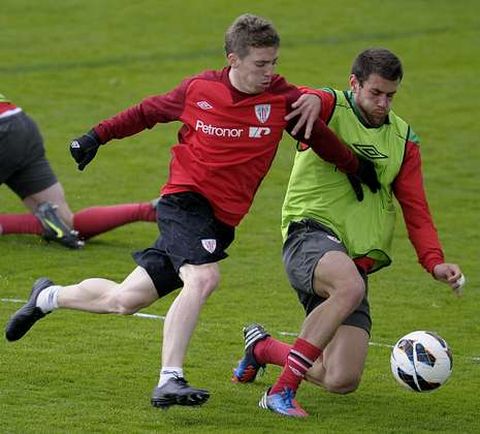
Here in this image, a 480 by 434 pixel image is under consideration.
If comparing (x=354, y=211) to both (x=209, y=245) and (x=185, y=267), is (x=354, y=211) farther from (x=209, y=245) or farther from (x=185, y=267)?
(x=185, y=267)

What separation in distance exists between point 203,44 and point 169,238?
15345 mm

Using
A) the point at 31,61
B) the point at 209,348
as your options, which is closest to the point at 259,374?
the point at 209,348

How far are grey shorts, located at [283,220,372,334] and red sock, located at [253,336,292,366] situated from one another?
0.35 meters

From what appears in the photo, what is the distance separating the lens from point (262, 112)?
6.80m

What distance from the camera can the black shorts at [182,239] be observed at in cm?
667

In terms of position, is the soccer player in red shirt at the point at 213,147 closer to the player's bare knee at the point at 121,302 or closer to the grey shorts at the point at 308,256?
the player's bare knee at the point at 121,302

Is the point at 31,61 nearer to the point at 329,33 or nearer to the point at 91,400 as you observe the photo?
the point at 329,33

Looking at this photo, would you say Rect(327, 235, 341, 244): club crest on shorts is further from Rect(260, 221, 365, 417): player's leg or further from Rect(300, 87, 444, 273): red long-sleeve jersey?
Rect(300, 87, 444, 273): red long-sleeve jersey

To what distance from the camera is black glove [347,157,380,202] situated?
7.05 m

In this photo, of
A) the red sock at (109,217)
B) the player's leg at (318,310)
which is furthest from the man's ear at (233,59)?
the red sock at (109,217)

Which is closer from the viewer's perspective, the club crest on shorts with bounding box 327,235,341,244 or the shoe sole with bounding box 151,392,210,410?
the shoe sole with bounding box 151,392,210,410

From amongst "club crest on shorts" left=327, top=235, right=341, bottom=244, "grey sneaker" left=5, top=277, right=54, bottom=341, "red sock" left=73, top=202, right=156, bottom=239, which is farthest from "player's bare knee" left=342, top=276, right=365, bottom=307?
"red sock" left=73, top=202, right=156, bottom=239

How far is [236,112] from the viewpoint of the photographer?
678cm

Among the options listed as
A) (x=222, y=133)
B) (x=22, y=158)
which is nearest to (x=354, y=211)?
(x=222, y=133)
